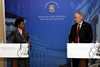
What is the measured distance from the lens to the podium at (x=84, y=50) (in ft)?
9.96

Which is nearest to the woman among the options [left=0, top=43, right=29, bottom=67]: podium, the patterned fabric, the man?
the patterned fabric

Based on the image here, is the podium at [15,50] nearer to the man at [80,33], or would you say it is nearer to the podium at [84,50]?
the podium at [84,50]

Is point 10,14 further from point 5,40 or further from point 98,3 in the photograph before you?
point 98,3

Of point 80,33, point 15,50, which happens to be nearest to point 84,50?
point 80,33

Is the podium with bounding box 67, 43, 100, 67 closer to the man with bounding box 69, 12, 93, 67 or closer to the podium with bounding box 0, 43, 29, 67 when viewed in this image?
the man with bounding box 69, 12, 93, 67

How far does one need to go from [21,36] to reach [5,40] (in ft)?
3.34

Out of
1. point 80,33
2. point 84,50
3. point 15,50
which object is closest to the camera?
point 84,50

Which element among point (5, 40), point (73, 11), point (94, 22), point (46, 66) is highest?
point (73, 11)

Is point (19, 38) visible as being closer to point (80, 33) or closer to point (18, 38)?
point (18, 38)

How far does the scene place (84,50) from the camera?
307cm

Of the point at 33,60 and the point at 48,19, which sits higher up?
the point at 48,19

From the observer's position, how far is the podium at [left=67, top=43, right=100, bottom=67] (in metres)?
3.04

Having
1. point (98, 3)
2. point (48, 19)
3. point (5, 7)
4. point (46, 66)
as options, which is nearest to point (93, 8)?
point (98, 3)

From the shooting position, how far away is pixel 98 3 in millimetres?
4180
